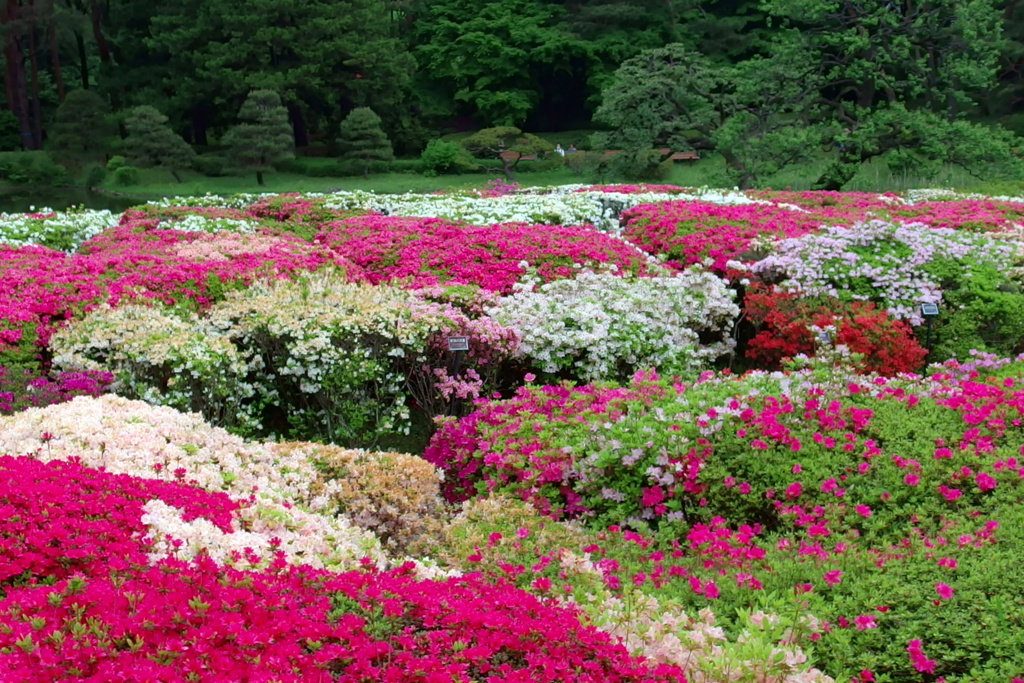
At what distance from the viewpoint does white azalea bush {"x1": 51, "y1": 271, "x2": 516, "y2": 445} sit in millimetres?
5684

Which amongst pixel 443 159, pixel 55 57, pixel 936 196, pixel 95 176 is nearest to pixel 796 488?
pixel 936 196

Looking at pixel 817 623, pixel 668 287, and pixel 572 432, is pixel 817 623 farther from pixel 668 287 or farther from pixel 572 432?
pixel 668 287

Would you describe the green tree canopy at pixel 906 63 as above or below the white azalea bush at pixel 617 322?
above

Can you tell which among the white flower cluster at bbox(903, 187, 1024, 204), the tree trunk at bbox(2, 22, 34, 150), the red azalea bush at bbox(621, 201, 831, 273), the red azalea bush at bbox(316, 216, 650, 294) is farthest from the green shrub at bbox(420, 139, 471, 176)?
the red azalea bush at bbox(316, 216, 650, 294)

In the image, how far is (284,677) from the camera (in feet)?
7.55

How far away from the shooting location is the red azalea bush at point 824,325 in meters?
7.18

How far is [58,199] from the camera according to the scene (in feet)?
87.8

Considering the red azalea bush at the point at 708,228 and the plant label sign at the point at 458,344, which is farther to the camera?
the red azalea bush at the point at 708,228

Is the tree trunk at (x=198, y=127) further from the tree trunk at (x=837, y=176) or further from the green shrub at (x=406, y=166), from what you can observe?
the tree trunk at (x=837, y=176)

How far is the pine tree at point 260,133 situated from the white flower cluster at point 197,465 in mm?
25340

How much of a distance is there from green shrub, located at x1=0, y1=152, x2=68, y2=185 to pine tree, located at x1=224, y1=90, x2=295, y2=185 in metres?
5.36

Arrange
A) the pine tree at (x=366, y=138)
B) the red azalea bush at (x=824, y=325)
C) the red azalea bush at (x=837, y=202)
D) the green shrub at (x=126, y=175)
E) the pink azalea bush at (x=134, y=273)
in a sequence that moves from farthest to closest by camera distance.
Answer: the pine tree at (x=366, y=138), the green shrub at (x=126, y=175), the red azalea bush at (x=837, y=202), the red azalea bush at (x=824, y=325), the pink azalea bush at (x=134, y=273)

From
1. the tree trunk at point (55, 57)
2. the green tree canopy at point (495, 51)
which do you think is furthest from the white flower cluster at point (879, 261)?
the tree trunk at point (55, 57)

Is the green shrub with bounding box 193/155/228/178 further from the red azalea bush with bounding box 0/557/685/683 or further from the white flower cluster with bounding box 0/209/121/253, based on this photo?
the red azalea bush with bounding box 0/557/685/683
